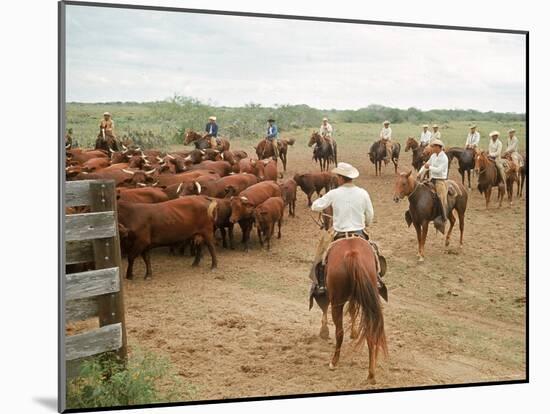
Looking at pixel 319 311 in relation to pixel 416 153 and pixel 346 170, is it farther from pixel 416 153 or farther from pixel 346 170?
pixel 416 153

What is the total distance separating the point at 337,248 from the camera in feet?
23.7

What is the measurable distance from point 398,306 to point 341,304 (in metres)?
0.74

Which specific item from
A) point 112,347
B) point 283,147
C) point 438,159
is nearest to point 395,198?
point 438,159

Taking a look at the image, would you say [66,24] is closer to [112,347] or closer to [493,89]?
[112,347]

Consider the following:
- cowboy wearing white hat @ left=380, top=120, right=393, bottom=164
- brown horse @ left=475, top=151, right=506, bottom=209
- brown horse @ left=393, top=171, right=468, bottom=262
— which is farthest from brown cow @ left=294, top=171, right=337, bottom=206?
brown horse @ left=475, top=151, right=506, bottom=209

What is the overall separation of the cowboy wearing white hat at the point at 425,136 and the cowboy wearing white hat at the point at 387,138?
0.33 meters

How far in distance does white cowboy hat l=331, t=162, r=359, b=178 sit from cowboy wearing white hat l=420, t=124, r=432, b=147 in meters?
0.77

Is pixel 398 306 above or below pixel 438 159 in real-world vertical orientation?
below

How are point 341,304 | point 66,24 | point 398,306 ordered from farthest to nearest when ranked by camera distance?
point 398,306, point 341,304, point 66,24

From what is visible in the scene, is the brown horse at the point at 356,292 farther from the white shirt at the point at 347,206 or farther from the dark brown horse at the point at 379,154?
the dark brown horse at the point at 379,154

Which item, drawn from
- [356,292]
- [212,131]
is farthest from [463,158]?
[212,131]

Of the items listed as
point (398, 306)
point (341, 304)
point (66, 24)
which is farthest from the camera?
point (398, 306)

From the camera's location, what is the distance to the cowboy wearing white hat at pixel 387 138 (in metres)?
7.69

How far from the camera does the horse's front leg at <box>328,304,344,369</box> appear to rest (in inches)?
285
